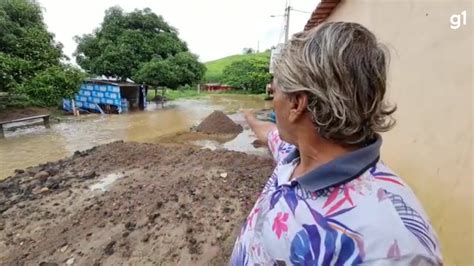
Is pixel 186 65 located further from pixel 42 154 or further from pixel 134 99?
pixel 42 154

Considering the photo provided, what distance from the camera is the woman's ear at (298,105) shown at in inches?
32.1

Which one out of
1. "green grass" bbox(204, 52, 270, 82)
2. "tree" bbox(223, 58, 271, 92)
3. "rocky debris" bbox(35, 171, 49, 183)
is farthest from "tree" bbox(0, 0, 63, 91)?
"tree" bbox(223, 58, 271, 92)

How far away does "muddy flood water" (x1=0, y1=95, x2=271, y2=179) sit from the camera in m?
8.82

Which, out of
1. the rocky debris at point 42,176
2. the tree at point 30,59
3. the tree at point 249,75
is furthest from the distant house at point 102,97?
the tree at point 249,75

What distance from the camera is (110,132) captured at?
12281mm

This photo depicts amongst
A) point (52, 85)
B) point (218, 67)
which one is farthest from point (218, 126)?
point (218, 67)

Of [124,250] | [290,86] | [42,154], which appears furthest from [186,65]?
[290,86]

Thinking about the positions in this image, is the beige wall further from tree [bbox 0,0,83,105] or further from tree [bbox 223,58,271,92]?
tree [bbox 223,58,271,92]

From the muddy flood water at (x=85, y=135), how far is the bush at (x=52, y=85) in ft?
4.06

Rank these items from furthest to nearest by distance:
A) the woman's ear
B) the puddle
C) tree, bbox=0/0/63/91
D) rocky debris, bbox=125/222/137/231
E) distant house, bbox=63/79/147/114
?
1. distant house, bbox=63/79/147/114
2. tree, bbox=0/0/63/91
3. the puddle
4. rocky debris, bbox=125/222/137/231
5. the woman's ear

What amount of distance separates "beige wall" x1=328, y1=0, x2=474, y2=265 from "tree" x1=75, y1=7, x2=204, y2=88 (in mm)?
16082

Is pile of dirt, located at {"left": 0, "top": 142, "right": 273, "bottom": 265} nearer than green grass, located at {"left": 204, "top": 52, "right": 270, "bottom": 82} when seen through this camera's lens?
Yes

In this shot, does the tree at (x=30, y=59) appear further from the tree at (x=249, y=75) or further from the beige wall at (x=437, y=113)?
the tree at (x=249, y=75)

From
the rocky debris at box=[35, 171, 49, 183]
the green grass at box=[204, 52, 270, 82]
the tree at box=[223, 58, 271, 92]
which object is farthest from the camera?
the green grass at box=[204, 52, 270, 82]
